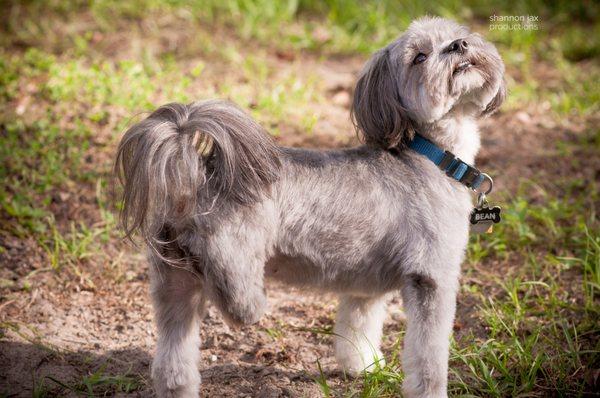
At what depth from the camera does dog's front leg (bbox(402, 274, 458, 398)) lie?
122 inches

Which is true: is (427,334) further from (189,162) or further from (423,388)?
(189,162)

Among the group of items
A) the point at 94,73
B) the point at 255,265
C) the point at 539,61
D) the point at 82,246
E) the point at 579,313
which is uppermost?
the point at 539,61

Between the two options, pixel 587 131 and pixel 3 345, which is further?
pixel 587 131

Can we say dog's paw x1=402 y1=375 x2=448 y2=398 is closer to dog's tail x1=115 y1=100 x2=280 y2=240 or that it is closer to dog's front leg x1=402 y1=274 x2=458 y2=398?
dog's front leg x1=402 y1=274 x2=458 y2=398

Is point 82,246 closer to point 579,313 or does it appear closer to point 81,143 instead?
point 81,143

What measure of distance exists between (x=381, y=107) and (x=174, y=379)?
5.16 ft

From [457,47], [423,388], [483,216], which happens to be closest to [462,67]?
[457,47]

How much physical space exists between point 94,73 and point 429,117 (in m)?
3.95

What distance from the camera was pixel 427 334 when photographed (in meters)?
3.09

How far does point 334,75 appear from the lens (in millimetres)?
6938

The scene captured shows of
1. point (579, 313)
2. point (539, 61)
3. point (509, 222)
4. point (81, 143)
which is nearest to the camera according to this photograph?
point (579, 313)

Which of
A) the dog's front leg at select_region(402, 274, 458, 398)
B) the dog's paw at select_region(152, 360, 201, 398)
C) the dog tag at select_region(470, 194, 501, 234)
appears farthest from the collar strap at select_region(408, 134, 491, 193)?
the dog's paw at select_region(152, 360, 201, 398)

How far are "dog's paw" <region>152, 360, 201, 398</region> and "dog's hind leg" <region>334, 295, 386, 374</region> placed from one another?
898mm

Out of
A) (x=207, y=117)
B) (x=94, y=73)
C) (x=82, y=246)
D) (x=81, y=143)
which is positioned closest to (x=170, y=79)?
(x=94, y=73)
